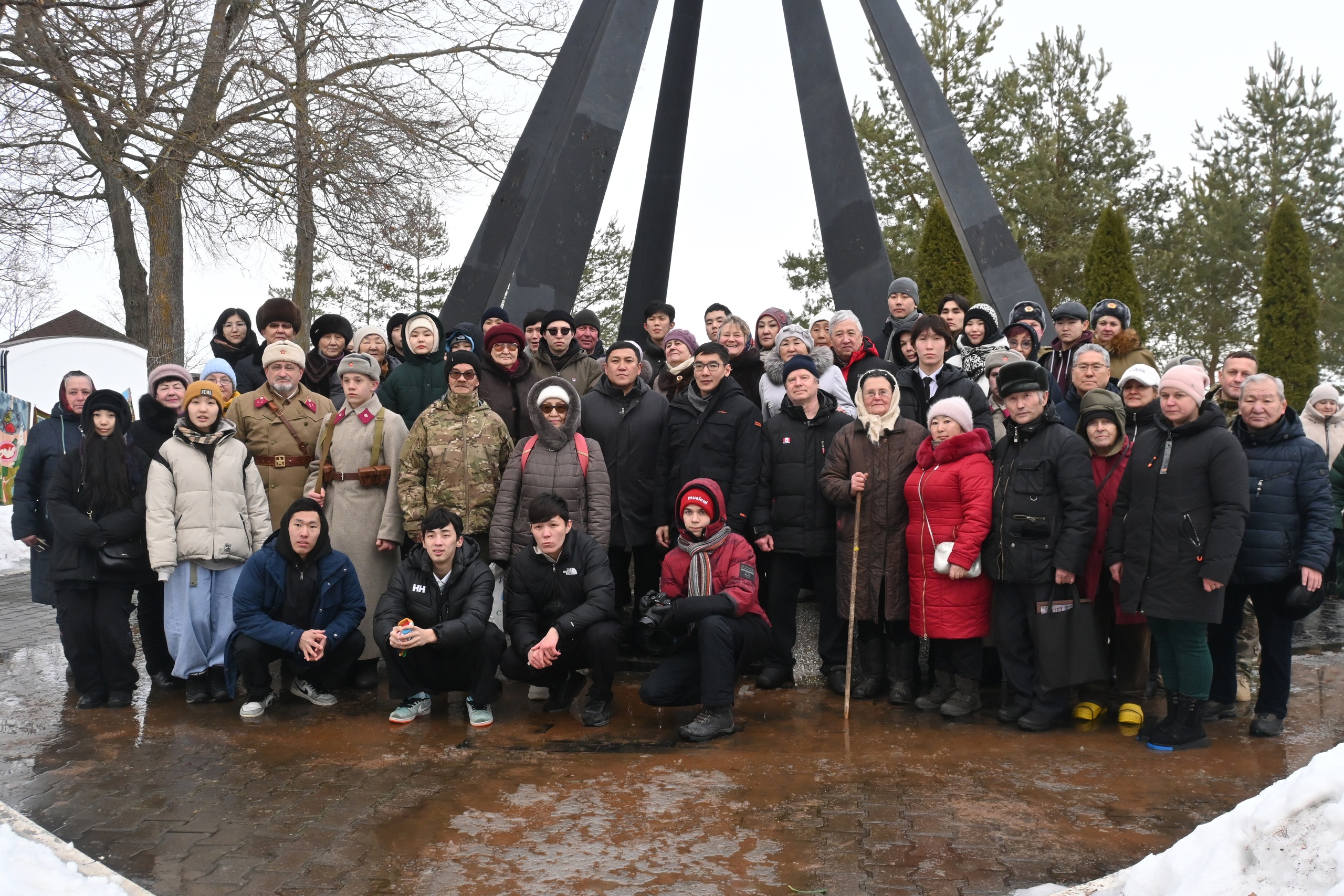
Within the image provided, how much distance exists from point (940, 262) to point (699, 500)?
43.5 ft

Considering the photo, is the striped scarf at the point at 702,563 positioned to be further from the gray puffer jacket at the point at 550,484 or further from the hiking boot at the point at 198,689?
the hiking boot at the point at 198,689

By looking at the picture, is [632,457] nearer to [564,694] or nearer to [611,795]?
[564,694]

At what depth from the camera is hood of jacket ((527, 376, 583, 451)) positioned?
5.65 metres

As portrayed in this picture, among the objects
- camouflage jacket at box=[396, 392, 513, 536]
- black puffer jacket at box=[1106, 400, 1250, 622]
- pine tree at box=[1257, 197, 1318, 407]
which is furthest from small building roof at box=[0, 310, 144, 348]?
pine tree at box=[1257, 197, 1318, 407]

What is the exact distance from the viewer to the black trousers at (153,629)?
232 inches

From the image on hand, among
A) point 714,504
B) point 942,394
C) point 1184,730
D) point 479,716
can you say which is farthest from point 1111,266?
point 479,716

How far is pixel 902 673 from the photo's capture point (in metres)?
5.48

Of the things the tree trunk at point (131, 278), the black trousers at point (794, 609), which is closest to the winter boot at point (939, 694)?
the black trousers at point (794, 609)

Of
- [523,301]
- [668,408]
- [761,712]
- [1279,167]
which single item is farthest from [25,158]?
[1279,167]

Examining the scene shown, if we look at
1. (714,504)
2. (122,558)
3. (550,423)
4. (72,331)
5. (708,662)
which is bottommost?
(708,662)

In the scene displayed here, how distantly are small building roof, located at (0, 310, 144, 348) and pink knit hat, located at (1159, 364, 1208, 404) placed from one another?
1302 centimetres

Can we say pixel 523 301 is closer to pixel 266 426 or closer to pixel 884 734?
pixel 266 426

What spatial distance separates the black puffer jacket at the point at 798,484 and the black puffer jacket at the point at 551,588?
985mm

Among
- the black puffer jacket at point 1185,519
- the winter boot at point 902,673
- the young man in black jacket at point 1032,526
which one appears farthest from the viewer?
the winter boot at point 902,673
